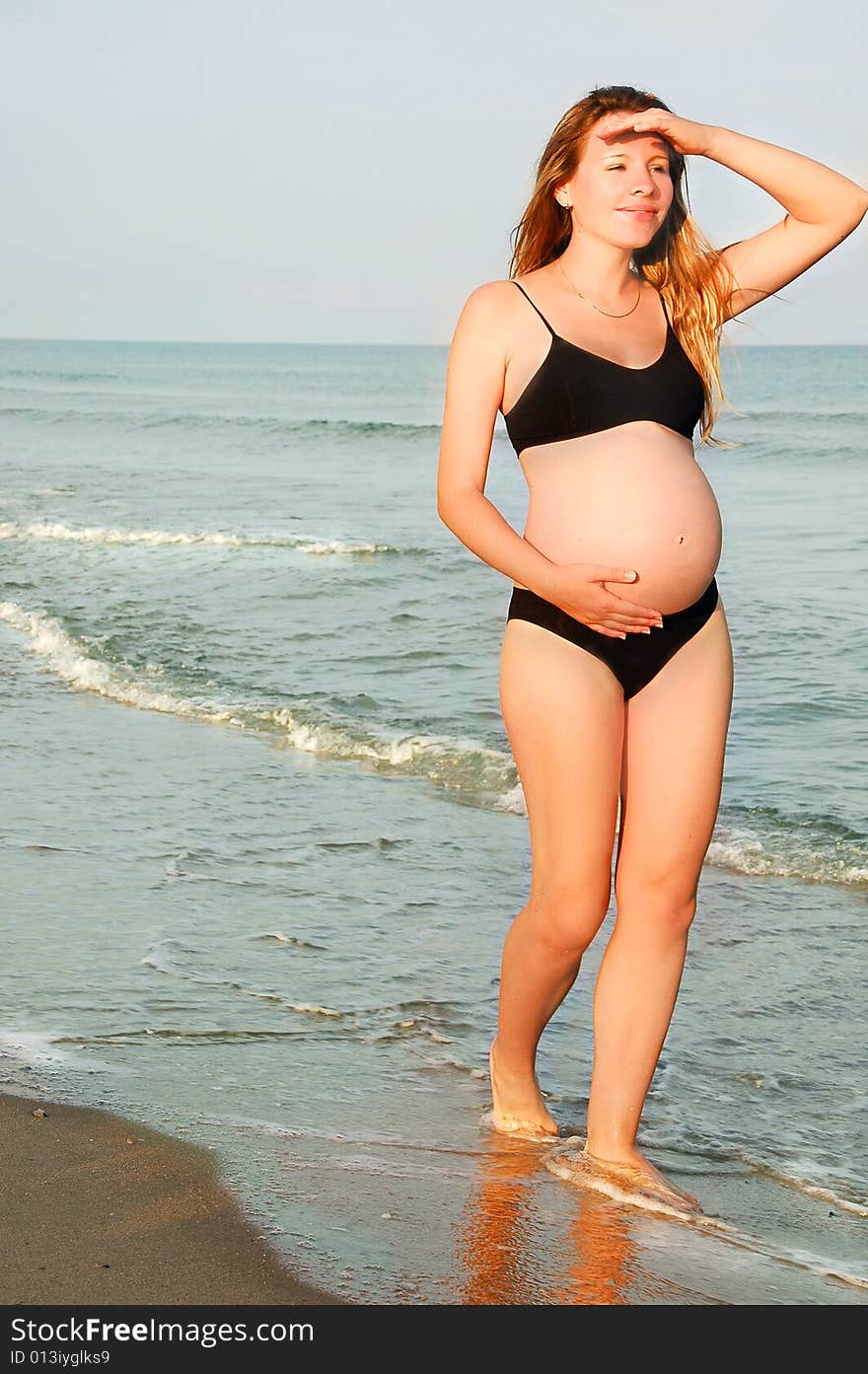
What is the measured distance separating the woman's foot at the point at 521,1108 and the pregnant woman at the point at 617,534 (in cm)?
20

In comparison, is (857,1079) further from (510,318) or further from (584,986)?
(510,318)

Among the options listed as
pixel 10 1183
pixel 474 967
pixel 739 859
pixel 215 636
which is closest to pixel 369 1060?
pixel 474 967

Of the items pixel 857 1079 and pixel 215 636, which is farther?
pixel 215 636

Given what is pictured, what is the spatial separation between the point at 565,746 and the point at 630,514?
1.57 ft

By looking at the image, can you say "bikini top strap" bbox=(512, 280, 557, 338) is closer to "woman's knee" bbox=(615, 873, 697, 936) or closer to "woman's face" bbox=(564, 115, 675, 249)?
"woman's face" bbox=(564, 115, 675, 249)

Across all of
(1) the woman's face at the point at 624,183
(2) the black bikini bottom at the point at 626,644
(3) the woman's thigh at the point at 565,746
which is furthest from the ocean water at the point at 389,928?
(1) the woman's face at the point at 624,183

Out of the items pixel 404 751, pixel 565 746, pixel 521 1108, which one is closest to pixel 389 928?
pixel 521 1108

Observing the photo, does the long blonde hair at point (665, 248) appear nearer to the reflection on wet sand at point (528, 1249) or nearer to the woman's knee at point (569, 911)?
the woman's knee at point (569, 911)

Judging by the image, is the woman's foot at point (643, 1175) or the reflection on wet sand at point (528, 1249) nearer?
the reflection on wet sand at point (528, 1249)

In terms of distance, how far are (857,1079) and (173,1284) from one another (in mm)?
2021

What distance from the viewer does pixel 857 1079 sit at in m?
3.87

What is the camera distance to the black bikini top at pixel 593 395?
3035 mm

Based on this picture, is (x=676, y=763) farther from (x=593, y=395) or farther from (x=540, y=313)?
(x=540, y=313)

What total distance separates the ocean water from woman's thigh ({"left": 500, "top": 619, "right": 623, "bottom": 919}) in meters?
0.65
